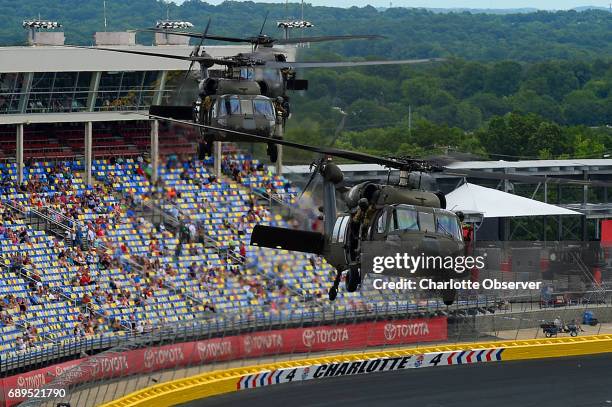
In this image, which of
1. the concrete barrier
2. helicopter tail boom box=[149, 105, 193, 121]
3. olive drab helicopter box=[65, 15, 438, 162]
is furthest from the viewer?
the concrete barrier

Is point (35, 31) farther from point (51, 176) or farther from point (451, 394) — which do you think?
point (451, 394)

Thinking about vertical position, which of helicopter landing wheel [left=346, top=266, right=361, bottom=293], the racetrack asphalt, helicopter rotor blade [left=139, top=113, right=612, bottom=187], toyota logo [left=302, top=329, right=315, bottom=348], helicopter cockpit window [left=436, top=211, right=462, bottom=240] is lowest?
the racetrack asphalt

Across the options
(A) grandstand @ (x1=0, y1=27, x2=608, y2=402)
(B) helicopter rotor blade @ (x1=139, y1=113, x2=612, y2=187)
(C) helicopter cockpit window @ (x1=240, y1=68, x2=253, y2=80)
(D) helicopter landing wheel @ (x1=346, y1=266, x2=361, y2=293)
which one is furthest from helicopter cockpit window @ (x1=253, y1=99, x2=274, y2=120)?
(A) grandstand @ (x1=0, y1=27, x2=608, y2=402)

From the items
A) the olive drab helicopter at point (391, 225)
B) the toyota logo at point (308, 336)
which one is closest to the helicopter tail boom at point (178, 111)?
the olive drab helicopter at point (391, 225)

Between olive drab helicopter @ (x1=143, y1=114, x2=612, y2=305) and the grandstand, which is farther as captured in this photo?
the grandstand

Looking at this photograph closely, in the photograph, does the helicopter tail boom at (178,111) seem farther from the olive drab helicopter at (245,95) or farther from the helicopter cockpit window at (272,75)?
the helicopter cockpit window at (272,75)

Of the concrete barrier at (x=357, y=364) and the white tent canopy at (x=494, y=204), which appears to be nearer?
the concrete barrier at (x=357, y=364)

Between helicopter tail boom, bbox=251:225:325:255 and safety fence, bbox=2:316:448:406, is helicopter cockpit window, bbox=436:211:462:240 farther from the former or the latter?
safety fence, bbox=2:316:448:406

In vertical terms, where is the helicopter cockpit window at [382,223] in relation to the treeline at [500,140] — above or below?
above
